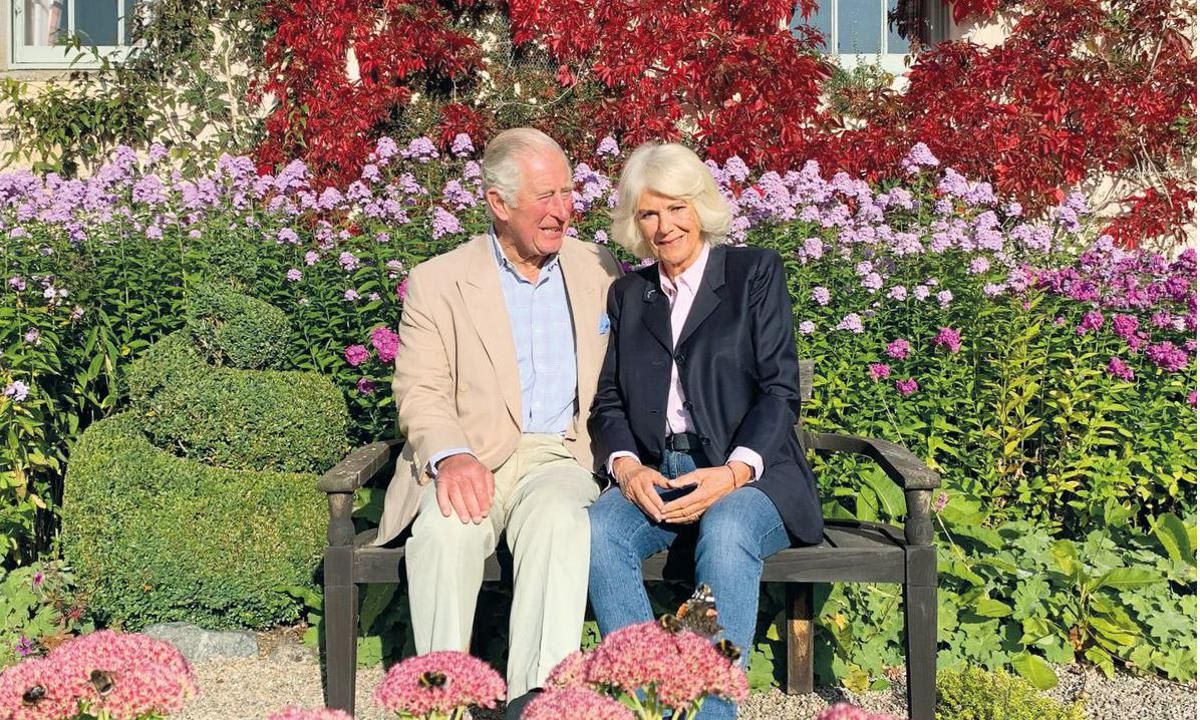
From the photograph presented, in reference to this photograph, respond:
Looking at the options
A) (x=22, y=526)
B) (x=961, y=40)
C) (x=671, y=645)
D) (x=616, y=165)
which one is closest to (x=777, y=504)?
(x=671, y=645)

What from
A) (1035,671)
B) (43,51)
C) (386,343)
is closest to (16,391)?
(386,343)

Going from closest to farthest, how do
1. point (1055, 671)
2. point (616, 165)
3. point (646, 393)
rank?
point (646, 393), point (1055, 671), point (616, 165)

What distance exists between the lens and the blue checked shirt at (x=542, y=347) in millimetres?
3396

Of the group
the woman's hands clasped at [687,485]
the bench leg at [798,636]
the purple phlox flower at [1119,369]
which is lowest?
the bench leg at [798,636]

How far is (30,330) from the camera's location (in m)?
4.33

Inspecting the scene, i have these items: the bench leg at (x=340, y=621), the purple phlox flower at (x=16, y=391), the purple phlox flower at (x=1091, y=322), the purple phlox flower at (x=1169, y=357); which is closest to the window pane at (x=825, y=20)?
the purple phlox flower at (x=1091, y=322)

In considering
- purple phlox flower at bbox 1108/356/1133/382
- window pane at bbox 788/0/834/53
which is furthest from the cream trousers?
window pane at bbox 788/0/834/53

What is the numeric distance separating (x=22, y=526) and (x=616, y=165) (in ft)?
10.6

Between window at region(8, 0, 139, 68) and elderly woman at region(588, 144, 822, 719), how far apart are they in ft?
16.6

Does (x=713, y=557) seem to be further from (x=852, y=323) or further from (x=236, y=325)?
(x=236, y=325)

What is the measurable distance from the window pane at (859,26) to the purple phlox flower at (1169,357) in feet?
10.8

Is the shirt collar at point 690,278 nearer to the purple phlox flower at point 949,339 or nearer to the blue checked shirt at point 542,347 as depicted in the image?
the blue checked shirt at point 542,347

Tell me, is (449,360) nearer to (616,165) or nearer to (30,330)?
(30,330)

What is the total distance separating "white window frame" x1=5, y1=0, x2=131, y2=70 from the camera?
23.7 feet
